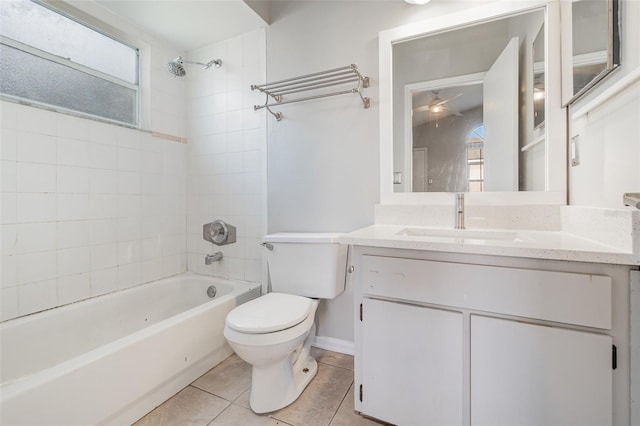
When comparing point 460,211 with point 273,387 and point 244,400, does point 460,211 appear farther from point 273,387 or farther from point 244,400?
point 244,400

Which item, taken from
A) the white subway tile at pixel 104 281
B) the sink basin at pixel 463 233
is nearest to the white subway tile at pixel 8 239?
the white subway tile at pixel 104 281

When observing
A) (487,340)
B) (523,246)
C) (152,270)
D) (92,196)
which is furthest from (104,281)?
(523,246)

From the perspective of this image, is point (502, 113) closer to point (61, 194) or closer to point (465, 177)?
point (465, 177)

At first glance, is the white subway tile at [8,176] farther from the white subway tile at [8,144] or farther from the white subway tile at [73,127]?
the white subway tile at [73,127]

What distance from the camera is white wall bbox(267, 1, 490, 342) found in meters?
1.64

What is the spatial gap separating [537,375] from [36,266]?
234 cm

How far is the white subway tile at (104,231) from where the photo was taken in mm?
1724

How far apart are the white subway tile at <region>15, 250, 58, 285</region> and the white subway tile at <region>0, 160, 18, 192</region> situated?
13.9 inches

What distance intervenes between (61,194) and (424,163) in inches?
82.8

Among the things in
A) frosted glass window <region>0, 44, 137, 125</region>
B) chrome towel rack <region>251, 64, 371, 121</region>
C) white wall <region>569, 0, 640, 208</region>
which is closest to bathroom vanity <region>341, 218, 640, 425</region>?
white wall <region>569, 0, 640, 208</region>

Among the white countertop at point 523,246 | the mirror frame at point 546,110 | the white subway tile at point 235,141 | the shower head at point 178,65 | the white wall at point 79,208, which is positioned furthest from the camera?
the white subway tile at point 235,141

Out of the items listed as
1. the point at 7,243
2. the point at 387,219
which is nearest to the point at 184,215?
the point at 7,243

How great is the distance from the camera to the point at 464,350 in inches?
37.9

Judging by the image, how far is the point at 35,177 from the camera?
146 centimetres
